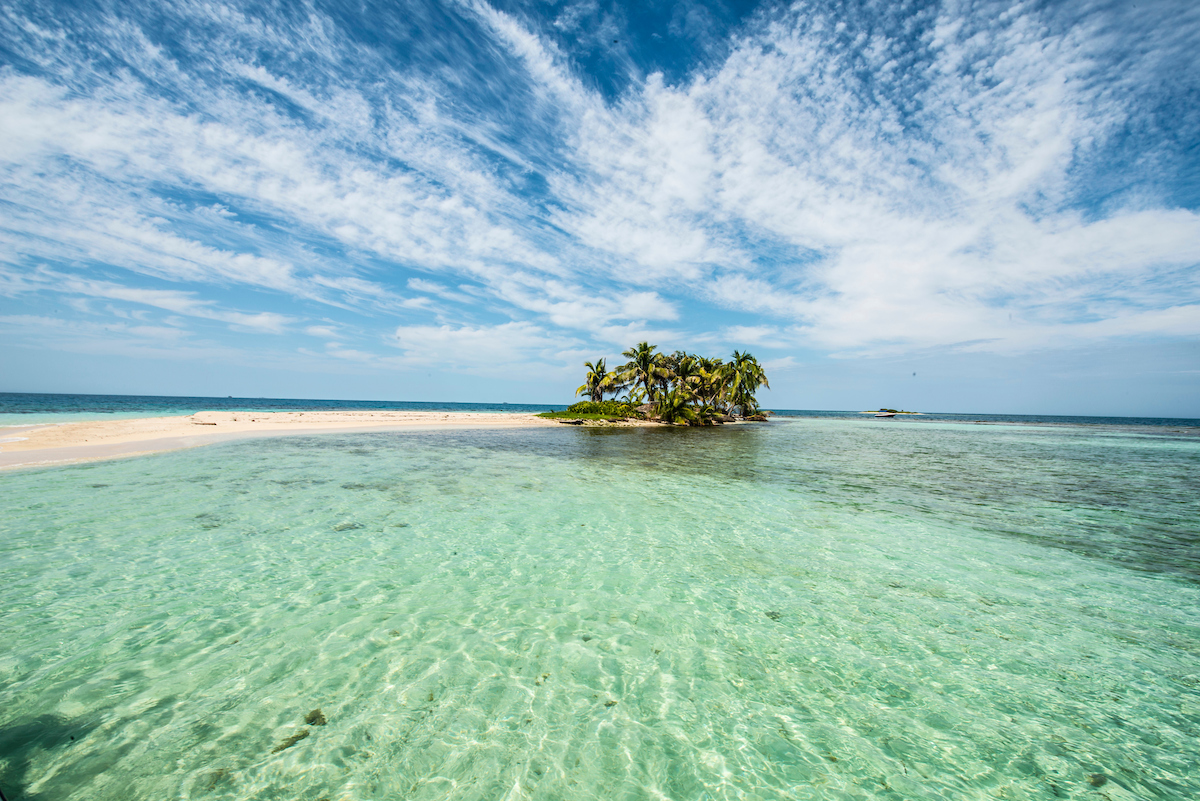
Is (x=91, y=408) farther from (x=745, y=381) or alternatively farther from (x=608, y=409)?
(x=745, y=381)

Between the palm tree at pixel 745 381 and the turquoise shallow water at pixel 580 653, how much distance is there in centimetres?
5883

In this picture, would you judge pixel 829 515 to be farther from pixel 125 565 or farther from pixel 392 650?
pixel 125 565

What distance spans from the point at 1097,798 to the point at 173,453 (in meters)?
26.9

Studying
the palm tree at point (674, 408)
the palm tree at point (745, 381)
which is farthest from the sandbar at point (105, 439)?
the palm tree at point (745, 381)

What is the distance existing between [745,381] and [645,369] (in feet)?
81.5

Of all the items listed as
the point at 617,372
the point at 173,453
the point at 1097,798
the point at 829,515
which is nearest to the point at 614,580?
the point at 1097,798

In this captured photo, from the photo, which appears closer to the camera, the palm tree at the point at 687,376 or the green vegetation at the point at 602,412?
the green vegetation at the point at 602,412

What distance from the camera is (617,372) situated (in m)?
59.3

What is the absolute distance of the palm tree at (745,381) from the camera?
69.8 metres

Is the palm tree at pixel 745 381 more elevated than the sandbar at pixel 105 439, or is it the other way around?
the palm tree at pixel 745 381

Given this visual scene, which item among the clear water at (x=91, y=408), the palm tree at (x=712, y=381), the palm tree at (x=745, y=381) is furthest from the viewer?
the palm tree at (x=745, y=381)

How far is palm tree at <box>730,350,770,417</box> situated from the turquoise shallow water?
193 feet

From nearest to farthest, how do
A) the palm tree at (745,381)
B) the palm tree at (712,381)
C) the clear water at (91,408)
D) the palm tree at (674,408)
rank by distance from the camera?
1. the clear water at (91,408)
2. the palm tree at (674,408)
3. the palm tree at (712,381)
4. the palm tree at (745,381)

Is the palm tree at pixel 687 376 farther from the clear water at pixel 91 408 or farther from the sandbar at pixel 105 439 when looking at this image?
the clear water at pixel 91 408
